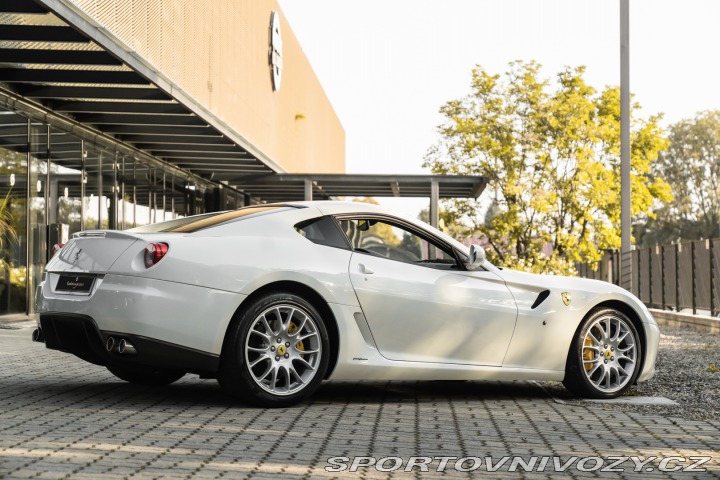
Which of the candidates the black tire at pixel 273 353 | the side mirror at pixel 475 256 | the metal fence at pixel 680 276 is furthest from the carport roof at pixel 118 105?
the side mirror at pixel 475 256

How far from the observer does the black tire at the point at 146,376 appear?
26.9 feet

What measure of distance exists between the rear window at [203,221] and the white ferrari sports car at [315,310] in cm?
2

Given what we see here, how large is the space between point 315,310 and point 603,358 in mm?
2465

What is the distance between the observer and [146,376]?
831cm

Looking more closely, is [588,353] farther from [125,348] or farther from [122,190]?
[122,190]

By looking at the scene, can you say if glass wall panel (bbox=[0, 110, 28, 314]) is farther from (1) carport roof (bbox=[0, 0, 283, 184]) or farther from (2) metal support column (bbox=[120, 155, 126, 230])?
(2) metal support column (bbox=[120, 155, 126, 230])

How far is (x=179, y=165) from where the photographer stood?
2609 cm

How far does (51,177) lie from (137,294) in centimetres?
1180

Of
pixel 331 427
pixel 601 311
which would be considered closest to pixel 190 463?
pixel 331 427

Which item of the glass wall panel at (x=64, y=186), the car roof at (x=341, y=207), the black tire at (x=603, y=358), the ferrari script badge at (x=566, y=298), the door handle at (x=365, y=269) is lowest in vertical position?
the black tire at (x=603, y=358)

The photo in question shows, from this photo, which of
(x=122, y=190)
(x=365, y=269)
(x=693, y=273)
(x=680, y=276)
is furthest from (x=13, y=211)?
(x=680, y=276)

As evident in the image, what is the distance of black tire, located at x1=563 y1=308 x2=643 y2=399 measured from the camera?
8008 mm

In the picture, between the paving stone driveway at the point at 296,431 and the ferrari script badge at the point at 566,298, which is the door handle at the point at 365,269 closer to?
the paving stone driveway at the point at 296,431

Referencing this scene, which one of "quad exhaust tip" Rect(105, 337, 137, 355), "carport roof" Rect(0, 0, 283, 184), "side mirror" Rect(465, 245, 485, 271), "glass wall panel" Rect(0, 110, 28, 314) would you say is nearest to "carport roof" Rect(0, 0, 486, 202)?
"carport roof" Rect(0, 0, 283, 184)
